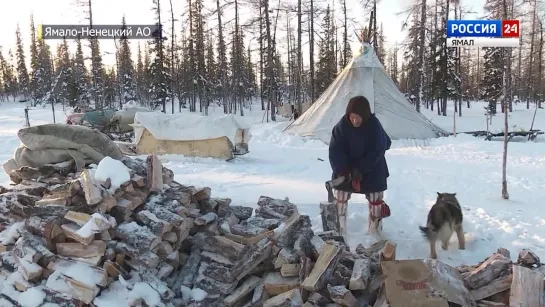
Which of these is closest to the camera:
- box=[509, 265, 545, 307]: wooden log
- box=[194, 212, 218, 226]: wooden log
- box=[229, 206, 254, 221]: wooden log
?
box=[509, 265, 545, 307]: wooden log

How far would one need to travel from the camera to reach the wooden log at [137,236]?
135 inches

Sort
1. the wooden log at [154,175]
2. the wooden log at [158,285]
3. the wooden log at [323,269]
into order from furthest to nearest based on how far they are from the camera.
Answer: the wooden log at [154,175], the wooden log at [158,285], the wooden log at [323,269]

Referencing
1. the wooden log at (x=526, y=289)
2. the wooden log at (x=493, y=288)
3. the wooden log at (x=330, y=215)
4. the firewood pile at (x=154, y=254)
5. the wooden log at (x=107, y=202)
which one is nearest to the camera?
the wooden log at (x=526, y=289)

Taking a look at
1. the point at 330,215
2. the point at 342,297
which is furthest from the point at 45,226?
the point at 330,215

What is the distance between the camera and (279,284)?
319cm

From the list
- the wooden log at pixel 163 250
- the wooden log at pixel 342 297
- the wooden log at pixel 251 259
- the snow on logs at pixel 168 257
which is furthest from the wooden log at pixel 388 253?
the wooden log at pixel 163 250

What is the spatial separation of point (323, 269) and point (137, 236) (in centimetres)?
161

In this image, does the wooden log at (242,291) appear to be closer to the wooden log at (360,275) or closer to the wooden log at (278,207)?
the wooden log at (360,275)

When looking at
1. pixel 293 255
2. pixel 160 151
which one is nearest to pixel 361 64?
pixel 160 151

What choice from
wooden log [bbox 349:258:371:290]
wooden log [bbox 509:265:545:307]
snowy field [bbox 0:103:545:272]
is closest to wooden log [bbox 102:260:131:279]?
wooden log [bbox 349:258:371:290]

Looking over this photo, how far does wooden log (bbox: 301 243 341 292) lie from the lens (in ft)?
9.86

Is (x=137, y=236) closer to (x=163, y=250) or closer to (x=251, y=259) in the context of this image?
(x=163, y=250)

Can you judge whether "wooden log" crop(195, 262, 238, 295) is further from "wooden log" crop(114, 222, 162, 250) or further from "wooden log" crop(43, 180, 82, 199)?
"wooden log" crop(43, 180, 82, 199)

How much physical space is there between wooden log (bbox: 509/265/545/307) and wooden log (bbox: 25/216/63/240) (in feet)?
11.7
